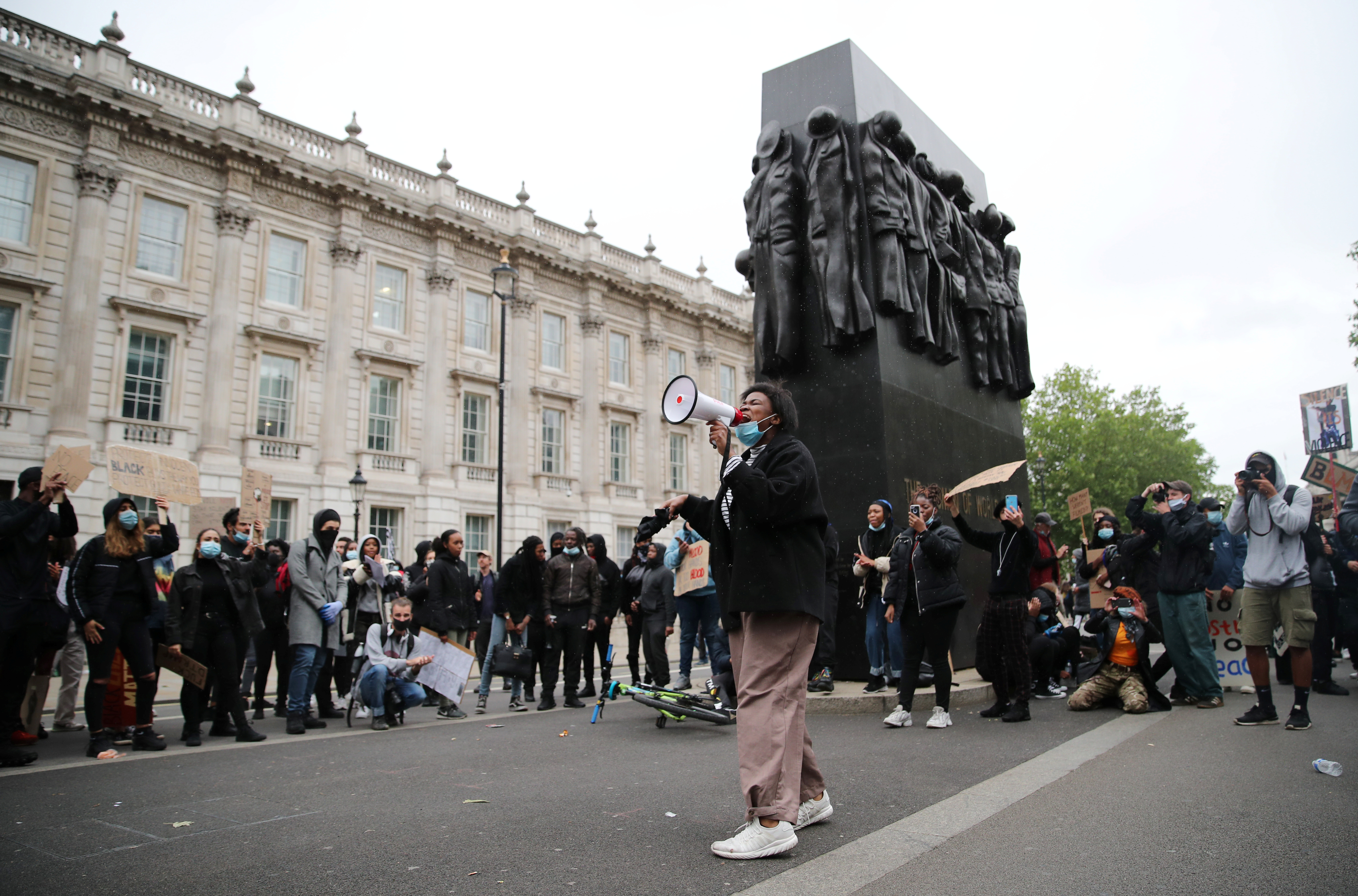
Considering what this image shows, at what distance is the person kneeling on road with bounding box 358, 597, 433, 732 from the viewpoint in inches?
317

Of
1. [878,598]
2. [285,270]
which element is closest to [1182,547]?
[878,598]

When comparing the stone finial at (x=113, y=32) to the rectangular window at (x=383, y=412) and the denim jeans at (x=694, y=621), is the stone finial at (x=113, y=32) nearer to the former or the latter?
the rectangular window at (x=383, y=412)

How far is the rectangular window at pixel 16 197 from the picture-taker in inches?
848

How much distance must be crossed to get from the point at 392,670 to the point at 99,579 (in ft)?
8.67

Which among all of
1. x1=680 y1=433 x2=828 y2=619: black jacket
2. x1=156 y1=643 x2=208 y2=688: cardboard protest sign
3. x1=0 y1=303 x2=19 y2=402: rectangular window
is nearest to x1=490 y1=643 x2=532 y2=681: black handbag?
x1=156 y1=643 x2=208 y2=688: cardboard protest sign

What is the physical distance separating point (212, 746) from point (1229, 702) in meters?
8.99

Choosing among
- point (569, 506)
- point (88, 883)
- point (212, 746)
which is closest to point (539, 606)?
point (212, 746)

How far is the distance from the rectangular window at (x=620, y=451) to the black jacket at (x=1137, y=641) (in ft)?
88.7

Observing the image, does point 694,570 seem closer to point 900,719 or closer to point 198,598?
point 900,719

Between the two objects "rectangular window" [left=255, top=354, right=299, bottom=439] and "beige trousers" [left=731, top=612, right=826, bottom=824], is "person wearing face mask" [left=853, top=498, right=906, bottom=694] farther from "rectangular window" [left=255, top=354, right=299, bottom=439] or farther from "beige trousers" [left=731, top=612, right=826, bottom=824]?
"rectangular window" [left=255, top=354, right=299, bottom=439]

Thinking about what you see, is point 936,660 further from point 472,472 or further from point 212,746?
point 472,472

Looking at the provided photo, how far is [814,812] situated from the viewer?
387 cm

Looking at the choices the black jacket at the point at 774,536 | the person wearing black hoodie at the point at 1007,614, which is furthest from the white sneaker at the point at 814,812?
the person wearing black hoodie at the point at 1007,614

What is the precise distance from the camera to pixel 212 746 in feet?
22.6
